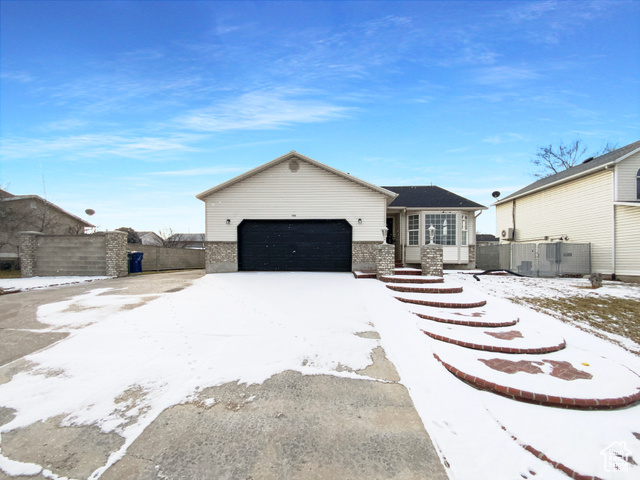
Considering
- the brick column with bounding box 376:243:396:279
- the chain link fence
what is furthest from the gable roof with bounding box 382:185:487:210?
the brick column with bounding box 376:243:396:279

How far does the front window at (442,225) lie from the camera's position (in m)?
13.9

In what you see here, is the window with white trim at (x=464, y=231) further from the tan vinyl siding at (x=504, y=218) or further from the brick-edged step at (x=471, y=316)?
the brick-edged step at (x=471, y=316)

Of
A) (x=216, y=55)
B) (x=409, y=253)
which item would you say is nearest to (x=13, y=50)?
(x=216, y=55)

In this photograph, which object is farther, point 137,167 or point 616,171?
point 137,167

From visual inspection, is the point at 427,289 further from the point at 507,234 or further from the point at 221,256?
the point at 507,234

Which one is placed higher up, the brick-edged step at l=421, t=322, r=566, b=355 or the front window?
the front window

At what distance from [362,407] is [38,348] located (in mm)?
4961

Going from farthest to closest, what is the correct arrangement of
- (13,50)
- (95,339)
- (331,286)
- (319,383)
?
(13,50)
(331,286)
(95,339)
(319,383)

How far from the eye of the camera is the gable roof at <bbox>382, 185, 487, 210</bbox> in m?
13.8

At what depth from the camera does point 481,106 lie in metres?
12.0

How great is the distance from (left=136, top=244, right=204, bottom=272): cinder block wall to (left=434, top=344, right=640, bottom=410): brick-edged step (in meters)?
17.4

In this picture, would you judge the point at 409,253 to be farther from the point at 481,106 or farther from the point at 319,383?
the point at 319,383

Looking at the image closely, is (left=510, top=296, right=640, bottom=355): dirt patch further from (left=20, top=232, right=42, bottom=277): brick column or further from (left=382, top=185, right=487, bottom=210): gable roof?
(left=20, top=232, right=42, bottom=277): brick column

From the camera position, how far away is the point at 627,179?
11789 mm
